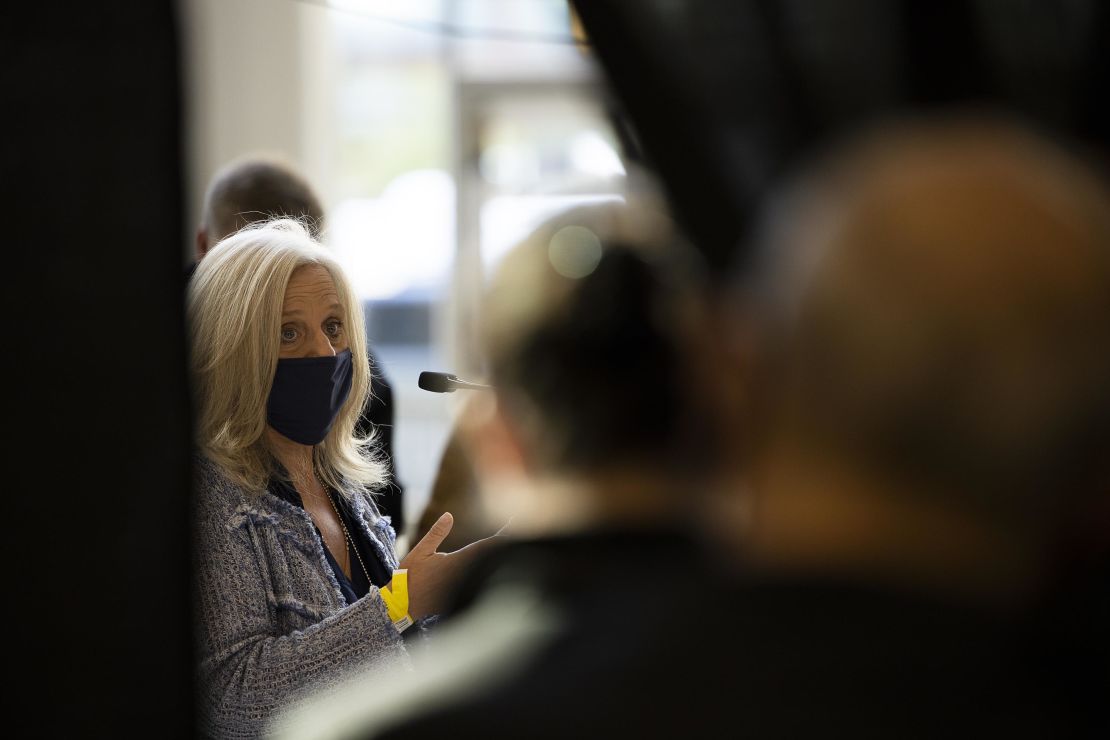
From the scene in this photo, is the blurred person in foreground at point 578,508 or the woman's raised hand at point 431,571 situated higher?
the blurred person in foreground at point 578,508

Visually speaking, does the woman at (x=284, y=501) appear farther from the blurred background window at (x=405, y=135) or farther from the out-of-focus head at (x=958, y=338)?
the blurred background window at (x=405, y=135)

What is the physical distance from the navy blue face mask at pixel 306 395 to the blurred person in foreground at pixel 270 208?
23 centimetres

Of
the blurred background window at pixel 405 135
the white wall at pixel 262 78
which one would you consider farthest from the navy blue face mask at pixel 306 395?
the white wall at pixel 262 78

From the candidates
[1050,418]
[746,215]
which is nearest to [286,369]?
[746,215]

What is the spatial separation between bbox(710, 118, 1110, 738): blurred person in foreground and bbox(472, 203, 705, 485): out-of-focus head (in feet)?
0.58

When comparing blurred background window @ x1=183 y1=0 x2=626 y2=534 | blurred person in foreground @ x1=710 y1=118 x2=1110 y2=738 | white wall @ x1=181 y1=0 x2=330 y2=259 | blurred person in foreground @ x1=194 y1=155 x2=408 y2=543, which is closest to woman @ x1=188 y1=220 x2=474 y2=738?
blurred person in foreground @ x1=194 y1=155 x2=408 y2=543

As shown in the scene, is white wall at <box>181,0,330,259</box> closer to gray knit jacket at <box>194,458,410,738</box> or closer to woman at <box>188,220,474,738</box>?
woman at <box>188,220,474,738</box>

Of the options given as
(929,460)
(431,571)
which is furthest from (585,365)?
(431,571)

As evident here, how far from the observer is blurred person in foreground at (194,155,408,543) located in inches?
68.8

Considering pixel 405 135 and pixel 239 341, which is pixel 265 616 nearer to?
pixel 239 341

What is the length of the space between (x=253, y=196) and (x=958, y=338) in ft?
5.16

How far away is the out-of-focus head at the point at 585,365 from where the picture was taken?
87 cm

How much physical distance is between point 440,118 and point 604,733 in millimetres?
4753

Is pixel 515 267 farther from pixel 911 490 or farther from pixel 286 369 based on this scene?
pixel 286 369
